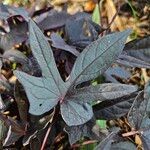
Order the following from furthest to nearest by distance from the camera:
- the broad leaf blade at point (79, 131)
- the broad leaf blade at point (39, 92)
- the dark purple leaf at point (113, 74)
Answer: the dark purple leaf at point (113, 74) < the broad leaf blade at point (79, 131) < the broad leaf blade at point (39, 92)

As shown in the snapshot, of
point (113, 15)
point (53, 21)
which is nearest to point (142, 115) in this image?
point (53, 21)

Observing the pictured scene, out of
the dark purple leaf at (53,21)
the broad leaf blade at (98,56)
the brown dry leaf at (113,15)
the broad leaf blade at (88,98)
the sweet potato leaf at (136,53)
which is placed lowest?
the brown dry leaf at (113,15)

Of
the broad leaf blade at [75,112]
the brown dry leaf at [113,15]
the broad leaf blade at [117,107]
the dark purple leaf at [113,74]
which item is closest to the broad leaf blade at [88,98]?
the broad leaf blade at [75,112]

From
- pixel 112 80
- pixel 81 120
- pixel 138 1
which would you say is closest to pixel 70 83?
pixel 81 120

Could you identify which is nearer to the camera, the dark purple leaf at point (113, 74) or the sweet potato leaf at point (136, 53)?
the sweet potato leaf at point (136, 53)

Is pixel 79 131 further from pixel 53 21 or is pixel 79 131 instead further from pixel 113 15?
pixel 113 15

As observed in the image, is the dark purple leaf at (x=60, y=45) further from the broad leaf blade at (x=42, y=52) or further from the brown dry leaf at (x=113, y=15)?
the brown dry leaf at (x=113, y=15)

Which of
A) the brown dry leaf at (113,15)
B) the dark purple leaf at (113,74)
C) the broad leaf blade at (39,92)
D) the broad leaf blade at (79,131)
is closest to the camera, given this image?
the broad leaf blade at (39,92)

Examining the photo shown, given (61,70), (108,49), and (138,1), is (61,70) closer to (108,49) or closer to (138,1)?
(108,49)

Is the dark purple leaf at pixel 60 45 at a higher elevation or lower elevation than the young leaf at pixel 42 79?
lower
